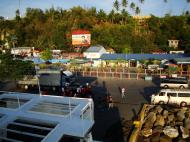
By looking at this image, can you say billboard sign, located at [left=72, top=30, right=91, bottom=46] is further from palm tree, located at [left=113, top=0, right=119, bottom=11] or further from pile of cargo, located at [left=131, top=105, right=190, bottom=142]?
pile of cargo, located at [left=131, top=105, right=190, bottom=142]

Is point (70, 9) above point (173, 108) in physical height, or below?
above

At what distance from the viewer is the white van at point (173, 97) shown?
25700 mm

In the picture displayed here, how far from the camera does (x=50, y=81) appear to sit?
33562 mm

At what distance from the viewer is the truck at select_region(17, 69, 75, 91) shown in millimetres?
33406

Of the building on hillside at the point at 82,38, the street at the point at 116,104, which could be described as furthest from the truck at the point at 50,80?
the building on hillside at the point at 82,38

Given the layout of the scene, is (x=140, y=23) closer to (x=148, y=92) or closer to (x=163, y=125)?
(x=148, y=92)

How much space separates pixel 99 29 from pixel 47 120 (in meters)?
74.3

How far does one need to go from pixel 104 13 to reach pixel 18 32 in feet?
94.9

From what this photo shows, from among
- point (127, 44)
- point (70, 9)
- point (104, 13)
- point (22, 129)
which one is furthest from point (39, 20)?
point (22, 129)

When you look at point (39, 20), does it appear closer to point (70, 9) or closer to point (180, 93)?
point (70, 9)

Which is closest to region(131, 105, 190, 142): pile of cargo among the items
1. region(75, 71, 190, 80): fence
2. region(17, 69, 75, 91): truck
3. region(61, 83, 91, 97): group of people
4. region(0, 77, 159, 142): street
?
region(0, 77, 159, 142): street

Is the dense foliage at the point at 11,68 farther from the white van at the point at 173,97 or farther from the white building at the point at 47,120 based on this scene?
the white building at the point at 47,120

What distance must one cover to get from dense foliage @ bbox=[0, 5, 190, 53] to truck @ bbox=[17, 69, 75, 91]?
3365 cm

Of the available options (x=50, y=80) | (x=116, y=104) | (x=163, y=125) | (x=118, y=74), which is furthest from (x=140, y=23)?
(x=163, y=125)
